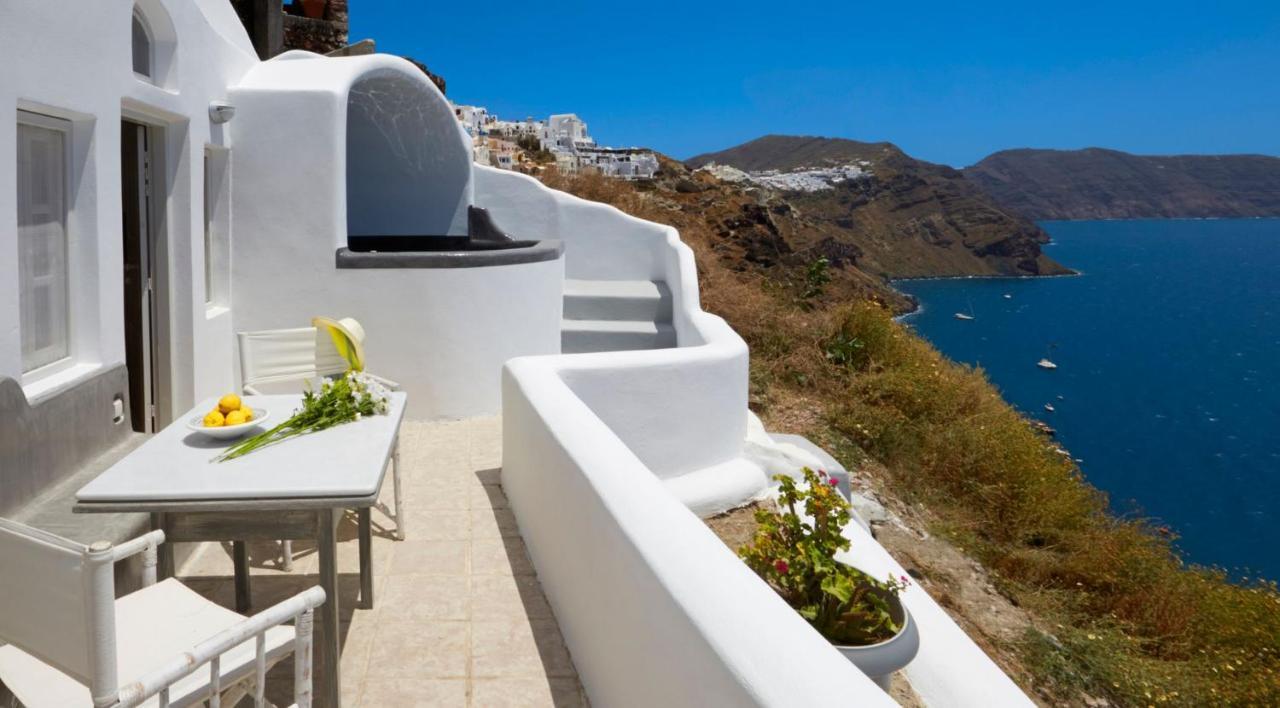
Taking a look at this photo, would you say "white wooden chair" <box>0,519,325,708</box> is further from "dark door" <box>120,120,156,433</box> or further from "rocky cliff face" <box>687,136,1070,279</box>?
"rocky cliff face" <box>687,136,1070,279</box>

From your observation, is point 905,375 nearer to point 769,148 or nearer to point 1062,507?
point 1062,507

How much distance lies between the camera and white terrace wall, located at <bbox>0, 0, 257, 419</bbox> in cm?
324

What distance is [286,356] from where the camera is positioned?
527 centimetres

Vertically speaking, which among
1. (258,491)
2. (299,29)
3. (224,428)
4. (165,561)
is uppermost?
(299,29)

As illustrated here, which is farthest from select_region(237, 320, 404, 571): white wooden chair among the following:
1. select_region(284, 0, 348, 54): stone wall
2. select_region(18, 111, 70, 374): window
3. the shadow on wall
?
select_region(284, 0, 348, 54): stone wall

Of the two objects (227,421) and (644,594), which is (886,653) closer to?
(644,594)

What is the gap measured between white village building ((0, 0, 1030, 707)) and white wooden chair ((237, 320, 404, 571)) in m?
0.51

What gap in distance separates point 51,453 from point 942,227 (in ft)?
453

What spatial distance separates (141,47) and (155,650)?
382cm

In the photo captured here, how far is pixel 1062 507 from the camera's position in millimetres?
9430

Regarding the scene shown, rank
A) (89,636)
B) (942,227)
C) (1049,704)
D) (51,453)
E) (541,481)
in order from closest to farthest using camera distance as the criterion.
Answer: (89,636)
(51,453)
(541,481)
(1049,704)
(942,227)

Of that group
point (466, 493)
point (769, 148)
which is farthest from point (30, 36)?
point (769, 148)

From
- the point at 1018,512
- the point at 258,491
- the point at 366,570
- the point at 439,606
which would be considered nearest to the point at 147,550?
the point at 258,491

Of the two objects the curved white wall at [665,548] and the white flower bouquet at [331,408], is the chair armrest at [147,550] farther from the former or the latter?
the curved white wall at [665,548]
